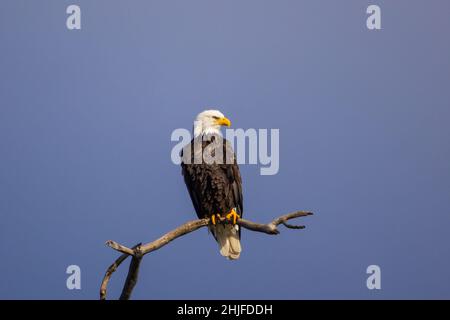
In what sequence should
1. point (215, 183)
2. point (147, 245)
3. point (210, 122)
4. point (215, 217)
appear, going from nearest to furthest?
point (147, 245)
point (215, 183)
point (215, 217)
point (210, 122)

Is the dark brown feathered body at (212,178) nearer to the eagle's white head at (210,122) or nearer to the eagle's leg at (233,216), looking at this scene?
the eagle's leg at (233,216)

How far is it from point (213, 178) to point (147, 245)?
195cm

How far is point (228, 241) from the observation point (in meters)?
8.16

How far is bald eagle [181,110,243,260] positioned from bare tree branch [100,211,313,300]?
946 millimetres

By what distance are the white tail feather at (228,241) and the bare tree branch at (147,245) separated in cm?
152

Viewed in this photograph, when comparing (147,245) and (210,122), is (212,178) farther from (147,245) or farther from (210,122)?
(147,245)

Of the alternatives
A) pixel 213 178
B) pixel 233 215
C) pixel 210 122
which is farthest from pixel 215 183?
pixel 210 122

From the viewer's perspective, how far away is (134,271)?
18.9 ft

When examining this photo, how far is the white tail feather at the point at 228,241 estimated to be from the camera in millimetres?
8117

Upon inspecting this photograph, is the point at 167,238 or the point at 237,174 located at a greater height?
the point at 237,174
